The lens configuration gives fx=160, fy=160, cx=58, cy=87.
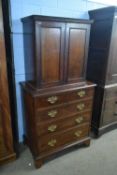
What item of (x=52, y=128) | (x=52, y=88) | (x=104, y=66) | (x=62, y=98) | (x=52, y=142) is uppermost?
(x=104, y=66)

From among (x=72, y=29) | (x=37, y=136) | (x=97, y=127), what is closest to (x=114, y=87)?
(x=97, y=127)

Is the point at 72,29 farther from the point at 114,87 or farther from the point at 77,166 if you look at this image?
the point at 77,166

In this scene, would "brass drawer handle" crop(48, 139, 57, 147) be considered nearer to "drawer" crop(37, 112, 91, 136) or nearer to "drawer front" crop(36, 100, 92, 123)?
"drawer" crop(37, 112, 91, 136)

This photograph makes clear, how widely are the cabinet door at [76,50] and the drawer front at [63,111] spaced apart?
310 mm

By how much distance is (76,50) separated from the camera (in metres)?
1.76

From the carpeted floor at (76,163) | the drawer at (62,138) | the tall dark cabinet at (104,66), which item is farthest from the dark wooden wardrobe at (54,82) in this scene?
the tall dark cabinet at (104,66)

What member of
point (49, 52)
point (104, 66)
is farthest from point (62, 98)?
point (104, 66)

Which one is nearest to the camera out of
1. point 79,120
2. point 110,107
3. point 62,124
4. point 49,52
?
point 49,52

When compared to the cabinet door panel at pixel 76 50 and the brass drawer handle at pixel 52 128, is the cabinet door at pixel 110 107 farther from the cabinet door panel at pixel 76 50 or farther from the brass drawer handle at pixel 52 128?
the brass drawer handle at pixel 52 128

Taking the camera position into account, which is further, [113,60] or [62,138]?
[113,60]

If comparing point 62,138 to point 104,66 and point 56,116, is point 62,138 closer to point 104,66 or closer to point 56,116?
point 56,116

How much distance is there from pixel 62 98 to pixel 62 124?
34cm

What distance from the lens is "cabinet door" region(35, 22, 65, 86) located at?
4.95 feet

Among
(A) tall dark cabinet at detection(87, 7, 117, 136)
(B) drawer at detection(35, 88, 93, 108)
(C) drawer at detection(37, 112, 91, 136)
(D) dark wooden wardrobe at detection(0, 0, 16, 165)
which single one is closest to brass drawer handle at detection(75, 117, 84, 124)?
(C) drawer at detection(37, 112, 91, 136)
